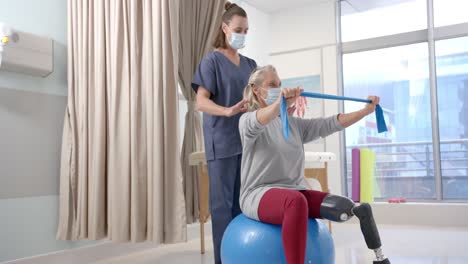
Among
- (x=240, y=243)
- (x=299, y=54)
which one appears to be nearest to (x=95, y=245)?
(x=240, y=243)

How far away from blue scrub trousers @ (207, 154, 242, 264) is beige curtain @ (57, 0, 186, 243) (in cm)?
39

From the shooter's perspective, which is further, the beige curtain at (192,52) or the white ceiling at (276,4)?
the white ceiling at (276,4)

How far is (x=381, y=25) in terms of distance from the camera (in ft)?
16.6

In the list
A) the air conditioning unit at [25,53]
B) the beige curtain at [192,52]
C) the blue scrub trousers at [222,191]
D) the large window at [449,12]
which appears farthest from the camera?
the large window at [449,12]

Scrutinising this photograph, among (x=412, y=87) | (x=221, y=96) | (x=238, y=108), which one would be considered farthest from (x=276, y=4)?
(x=238, y=108)

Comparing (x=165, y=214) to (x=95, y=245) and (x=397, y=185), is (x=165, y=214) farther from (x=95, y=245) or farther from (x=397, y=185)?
(x=397, y=185)

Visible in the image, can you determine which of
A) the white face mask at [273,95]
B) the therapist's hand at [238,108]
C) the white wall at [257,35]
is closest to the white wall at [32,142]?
the therapist's hand at [238,108]

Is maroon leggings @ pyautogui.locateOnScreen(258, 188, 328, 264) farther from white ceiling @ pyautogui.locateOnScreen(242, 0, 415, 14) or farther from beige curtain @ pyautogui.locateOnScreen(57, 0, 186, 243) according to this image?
white ceiling @ pyautogui.locateOnScreen(242, 0, 415, 14)

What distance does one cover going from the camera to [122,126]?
252 centimetres

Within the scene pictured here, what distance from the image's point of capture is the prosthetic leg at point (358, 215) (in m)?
1.55

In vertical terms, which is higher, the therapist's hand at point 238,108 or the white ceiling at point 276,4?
the white ceiling at point 276,4

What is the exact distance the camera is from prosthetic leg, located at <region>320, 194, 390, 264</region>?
1.55 m

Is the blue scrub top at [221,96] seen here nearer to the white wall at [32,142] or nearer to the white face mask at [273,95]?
the white face mask at [273,95]

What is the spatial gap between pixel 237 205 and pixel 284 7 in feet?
11.9
